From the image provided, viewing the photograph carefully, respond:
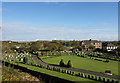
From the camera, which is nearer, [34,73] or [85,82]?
[85,82]

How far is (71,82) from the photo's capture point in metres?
13.1

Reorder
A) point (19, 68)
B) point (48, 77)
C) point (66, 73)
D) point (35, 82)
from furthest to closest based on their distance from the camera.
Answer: point (19, 68), point (66, 73), point (48, 77), point (35, 82)

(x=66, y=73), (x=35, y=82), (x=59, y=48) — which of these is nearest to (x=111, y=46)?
(x=59, y=48)

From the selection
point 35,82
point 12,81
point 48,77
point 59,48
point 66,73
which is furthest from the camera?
point 59,48

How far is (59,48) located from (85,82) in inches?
1646

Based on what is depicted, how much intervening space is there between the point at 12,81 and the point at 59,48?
138 feet

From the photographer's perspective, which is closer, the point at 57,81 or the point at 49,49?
the point at 57,81

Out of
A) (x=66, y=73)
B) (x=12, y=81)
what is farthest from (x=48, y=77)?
(x=12, y=81)

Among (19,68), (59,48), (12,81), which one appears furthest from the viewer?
(59,48)

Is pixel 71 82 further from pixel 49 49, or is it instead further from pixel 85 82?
pixel 49 49

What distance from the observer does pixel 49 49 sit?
182ft

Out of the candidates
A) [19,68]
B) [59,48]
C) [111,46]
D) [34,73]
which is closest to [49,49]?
[59,48]

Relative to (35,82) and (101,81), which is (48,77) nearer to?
Answer: (35,82)

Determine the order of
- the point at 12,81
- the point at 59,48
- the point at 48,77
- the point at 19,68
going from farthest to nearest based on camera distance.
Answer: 1. the point at 59,48
2. the point at 19,68
3. the point at 48,77
4. the point at 12,81
